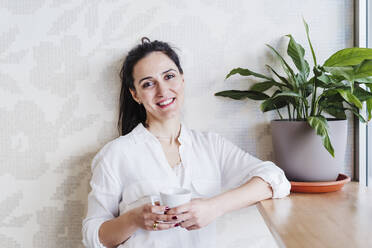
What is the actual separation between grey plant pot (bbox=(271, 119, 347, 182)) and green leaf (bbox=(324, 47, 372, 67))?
0.72 feet

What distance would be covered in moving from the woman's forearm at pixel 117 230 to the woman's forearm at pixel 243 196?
0.93 feet

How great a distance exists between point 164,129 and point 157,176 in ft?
0.68

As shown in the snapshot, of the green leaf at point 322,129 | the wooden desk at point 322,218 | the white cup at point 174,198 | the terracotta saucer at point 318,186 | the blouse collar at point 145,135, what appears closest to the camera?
the wooden desk at point 322,218

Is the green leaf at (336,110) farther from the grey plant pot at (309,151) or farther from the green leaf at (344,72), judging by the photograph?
the green leaf at (344,72)

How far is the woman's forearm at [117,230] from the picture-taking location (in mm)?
1067

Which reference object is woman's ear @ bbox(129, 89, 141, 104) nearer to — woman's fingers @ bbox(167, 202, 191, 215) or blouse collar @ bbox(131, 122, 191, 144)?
blouse collar @ bbox(131, 122, 191, 144)

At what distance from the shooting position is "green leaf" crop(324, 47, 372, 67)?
103cm

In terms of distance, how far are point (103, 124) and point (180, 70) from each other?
428 mm

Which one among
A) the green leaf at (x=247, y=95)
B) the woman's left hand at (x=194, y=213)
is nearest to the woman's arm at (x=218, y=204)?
the woman's left hand at (x=194, y=213)

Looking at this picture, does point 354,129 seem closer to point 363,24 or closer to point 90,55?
point 363,24

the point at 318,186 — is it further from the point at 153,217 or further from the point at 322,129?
the point at 153,217

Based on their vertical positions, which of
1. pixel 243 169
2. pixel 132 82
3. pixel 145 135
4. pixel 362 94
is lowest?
pixel 243 169

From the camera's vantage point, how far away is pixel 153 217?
973 millimetres

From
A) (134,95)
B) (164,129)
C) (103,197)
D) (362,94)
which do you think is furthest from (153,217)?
(362,94)
